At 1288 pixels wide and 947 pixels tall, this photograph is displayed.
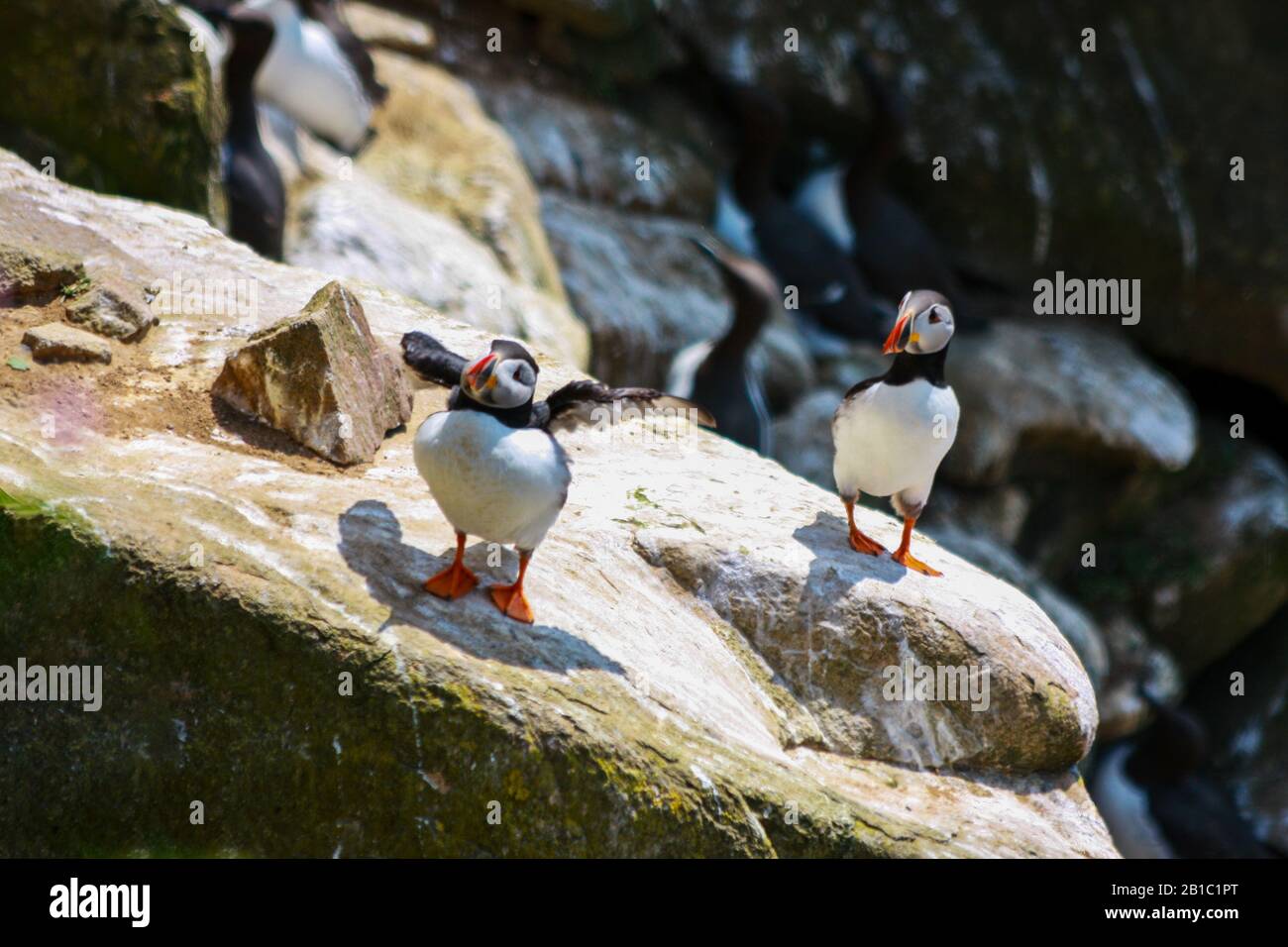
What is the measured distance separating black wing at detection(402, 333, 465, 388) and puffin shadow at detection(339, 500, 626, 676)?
1.80 ft

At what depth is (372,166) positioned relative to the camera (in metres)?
10.2

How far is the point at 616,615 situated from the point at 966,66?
10.4 metres

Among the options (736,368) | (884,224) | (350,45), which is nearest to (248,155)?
(350,45)

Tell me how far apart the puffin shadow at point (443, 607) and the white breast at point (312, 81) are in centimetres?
610

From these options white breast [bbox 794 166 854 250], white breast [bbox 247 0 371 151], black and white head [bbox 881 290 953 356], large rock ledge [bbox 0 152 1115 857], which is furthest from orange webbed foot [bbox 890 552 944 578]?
white breast [bbox 794 166 854 250]

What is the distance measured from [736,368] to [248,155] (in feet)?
11.6

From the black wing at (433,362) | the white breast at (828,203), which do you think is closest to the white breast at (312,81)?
the white breast at (828,203)

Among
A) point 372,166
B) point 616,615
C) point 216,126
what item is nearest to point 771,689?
point 616,615

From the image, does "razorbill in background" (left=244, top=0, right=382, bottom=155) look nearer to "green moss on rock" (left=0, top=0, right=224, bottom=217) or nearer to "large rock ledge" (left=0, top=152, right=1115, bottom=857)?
"green moss on rock" (left=0, top=0, right=224, bottom=217)

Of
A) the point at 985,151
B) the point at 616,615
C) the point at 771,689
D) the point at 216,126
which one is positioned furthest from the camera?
the point at 985,151

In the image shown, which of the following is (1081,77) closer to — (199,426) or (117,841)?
(199,426)

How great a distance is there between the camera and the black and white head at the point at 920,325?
211 inches

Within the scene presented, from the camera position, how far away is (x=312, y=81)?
33.1ft

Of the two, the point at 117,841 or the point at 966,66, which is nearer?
the point at 117,841
